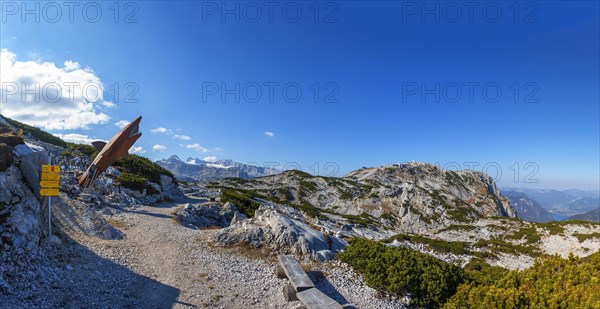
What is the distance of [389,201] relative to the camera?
77188 mm

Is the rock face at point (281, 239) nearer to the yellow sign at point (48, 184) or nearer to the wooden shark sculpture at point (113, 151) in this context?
the yellow sign at point (48, 184)

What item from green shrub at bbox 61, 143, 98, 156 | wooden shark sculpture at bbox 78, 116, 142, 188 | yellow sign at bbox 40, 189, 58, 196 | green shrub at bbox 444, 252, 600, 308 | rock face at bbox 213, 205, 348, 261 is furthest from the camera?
green shrub at bbox 61, 143, 98, 156

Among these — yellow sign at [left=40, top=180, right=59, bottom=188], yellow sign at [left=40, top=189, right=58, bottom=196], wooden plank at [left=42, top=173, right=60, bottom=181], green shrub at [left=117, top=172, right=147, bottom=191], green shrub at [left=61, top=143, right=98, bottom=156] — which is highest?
green shrub at [left=61, top=143, right=98, bottom=156]

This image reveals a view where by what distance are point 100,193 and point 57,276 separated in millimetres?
21660

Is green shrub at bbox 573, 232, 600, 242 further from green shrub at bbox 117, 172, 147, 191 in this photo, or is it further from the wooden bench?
green shrub at bbox 117, 172, 147, 191

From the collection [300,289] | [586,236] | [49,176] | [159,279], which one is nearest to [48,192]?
[49,176]

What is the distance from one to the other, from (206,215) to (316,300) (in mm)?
22537

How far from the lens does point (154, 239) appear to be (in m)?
18.0

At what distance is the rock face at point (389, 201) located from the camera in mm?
65188

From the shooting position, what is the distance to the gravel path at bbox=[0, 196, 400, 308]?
9.64m

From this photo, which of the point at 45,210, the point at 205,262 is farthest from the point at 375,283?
the point at 45,210

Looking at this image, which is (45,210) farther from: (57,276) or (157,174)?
(157,174)

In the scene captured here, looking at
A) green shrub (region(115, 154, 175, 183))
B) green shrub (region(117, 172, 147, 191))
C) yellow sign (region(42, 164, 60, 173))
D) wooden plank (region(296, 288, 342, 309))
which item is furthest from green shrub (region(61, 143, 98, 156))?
wooden plank (region(296, 288, 342, 309))

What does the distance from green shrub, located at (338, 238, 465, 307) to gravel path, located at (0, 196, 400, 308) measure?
0.73m
